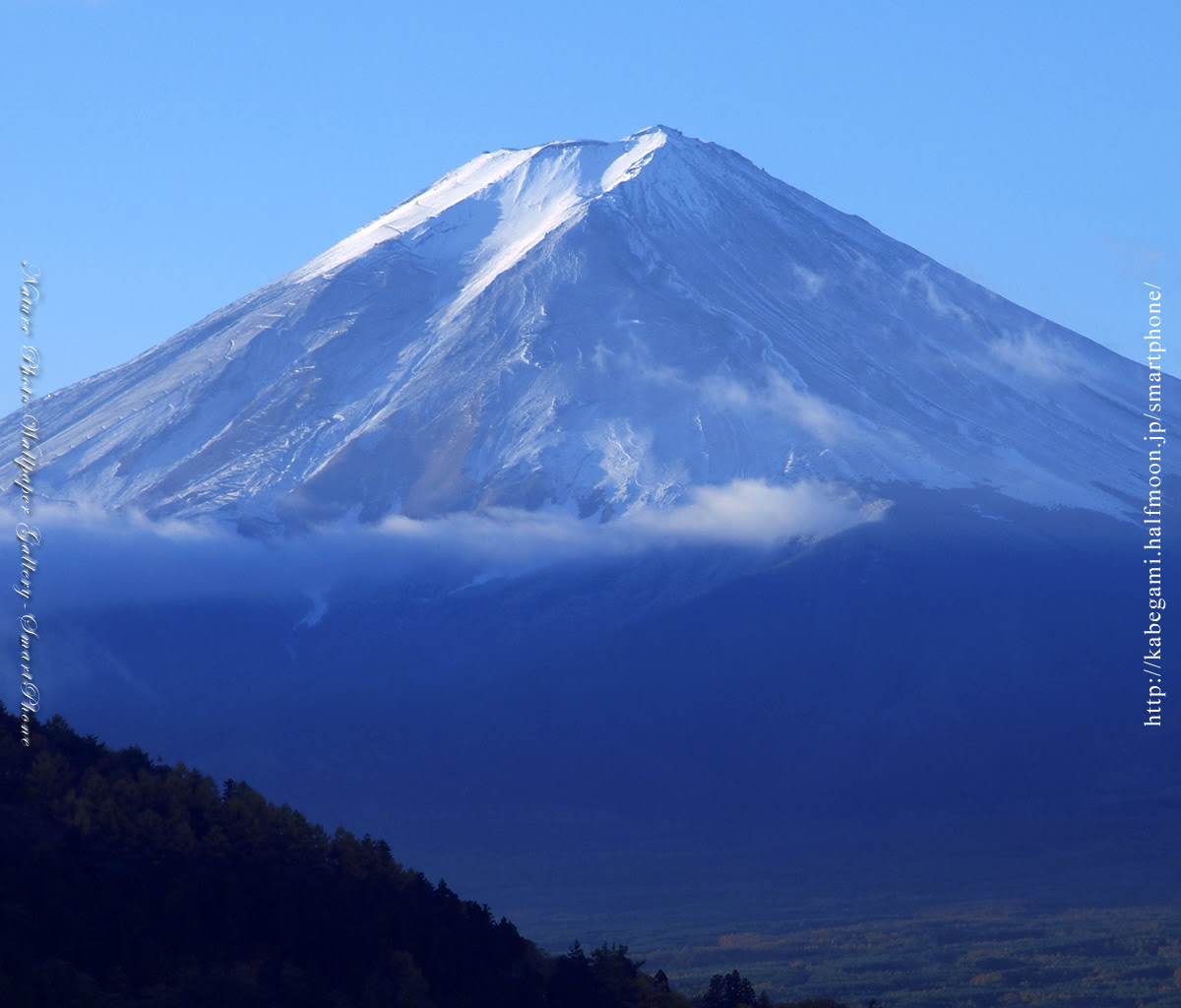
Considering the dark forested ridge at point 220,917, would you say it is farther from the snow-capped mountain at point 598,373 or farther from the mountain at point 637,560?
the snow-capped mountain at point 598,373

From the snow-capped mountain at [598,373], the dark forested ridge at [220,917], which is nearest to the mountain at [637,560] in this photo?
the snow-capped mountain at [598,373]

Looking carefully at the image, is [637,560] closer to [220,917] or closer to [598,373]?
[598,373]

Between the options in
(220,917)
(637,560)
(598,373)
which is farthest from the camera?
(598,373)

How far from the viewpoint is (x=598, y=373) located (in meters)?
116

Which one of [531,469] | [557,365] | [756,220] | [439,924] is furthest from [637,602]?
[439,924]

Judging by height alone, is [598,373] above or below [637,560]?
above

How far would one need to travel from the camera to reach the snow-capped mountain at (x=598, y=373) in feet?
360

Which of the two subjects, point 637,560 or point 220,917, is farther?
point 637,560

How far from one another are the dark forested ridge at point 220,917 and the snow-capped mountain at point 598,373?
76939mm

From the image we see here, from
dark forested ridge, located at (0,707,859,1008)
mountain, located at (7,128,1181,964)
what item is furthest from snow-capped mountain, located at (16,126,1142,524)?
dark forested ridge, located at (0,707,859,1008)

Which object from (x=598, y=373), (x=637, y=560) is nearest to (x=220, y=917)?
(x=637, y=560)

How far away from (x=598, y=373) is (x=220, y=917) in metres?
90.3

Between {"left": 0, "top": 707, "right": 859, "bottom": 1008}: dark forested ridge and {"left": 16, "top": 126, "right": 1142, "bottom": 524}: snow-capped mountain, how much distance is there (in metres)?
76.9

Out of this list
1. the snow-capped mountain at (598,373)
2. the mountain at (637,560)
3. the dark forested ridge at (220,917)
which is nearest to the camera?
the dark forested ridge at (220,917)
